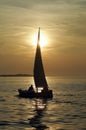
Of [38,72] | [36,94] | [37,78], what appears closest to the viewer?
[36,94]

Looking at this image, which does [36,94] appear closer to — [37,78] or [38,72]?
[37,78]

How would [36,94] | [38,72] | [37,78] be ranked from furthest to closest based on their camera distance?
1. [38,72]
2. [37,78]
3. [36,94]

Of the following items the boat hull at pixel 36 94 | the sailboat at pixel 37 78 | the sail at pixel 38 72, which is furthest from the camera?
the sail at pixel 38 72

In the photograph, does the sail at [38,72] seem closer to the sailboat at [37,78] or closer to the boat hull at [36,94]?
the sailboat at [37,78]

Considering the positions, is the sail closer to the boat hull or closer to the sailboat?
the sailboat

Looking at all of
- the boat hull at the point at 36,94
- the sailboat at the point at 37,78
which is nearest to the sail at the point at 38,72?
the sailboat at the point at 37,78

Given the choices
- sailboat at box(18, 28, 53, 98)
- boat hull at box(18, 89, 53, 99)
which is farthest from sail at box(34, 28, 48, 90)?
boat hull at box(18, 89, 53, 99)

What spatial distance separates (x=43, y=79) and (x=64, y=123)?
36193mm

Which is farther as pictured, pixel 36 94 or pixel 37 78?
pixel 37 78

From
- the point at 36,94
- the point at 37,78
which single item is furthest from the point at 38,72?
the point at 36,94

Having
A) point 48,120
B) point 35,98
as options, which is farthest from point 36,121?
point 35,98

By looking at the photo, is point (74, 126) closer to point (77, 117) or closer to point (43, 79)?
point (77, 117)

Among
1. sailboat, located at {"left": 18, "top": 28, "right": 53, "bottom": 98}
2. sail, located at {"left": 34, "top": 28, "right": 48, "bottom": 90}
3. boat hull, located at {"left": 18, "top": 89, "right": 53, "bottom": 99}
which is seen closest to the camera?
boat hull, located at {"left": 18, "top": 89, "right": 53, "bottom": 99}

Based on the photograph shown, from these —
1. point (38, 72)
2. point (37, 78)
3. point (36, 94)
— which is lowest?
point (36, 94)
